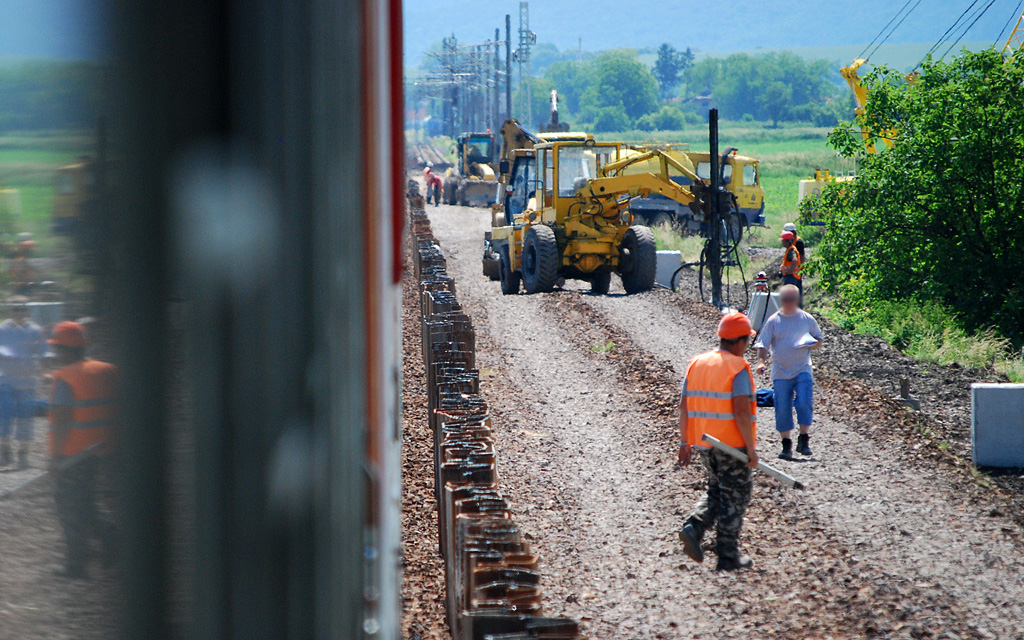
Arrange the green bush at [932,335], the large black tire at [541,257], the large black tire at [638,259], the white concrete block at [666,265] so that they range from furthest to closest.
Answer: the white concrete block at [666,265] → the large black tire at [638,259] → the large black tire at [541,257] → the green bush at [932,335]

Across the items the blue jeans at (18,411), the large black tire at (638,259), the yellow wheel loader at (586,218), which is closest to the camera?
the blue jeans at (18,411)

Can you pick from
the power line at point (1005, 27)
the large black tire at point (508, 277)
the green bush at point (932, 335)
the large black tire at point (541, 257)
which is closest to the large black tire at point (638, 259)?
the large black tire at point (541, 257)

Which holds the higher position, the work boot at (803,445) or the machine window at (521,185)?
the machine window at (521,185)

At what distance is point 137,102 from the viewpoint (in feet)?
3.81

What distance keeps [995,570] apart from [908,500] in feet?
4.42

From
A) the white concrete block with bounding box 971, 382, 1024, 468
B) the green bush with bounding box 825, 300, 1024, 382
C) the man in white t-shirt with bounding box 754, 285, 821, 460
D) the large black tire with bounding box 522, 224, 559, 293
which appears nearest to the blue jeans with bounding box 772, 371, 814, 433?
the man in white t-shirt with bounding box 754, 285, 821, 460

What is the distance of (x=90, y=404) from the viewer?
1.15m

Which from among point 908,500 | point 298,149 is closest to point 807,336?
point 908,500

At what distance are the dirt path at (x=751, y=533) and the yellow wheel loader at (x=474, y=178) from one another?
31215mm

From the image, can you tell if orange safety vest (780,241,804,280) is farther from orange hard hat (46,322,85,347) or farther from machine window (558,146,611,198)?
orange hard hat (46,322,85,347)

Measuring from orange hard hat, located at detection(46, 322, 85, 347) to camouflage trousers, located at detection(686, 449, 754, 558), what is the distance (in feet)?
19.0

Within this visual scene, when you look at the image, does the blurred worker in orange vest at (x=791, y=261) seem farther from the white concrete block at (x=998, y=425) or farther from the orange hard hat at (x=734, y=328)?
the orange hard hat at (x=734, y=328)

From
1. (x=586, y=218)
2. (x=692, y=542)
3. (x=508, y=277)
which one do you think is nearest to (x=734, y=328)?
(x=692, y=542)

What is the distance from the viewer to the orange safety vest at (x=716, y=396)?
642cm
